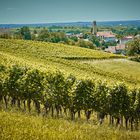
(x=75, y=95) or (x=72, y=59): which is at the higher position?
(x=75, y=95)

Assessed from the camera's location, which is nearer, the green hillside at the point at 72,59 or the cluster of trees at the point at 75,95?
the cluster of trees at the point at 75,95

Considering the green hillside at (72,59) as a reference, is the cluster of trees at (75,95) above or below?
above

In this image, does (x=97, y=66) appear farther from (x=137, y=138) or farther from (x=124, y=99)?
(x=137, y=138)

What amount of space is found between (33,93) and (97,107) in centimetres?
861

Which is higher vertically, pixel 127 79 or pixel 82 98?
pixel 82 98

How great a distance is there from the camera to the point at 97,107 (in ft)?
136

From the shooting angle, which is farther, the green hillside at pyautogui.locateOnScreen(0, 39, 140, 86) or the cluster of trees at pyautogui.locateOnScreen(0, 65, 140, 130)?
the green hillside at pyautogui.locateOnScreen(0, 39, 140, 86)

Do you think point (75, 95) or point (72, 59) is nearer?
point (75, 95)

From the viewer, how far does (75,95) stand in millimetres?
40656

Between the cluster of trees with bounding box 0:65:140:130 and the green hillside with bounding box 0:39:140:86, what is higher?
the cluster of trees with bounding box 0:65:140:130

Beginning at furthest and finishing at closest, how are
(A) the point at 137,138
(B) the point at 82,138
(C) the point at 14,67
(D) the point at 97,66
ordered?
(D) the point at 97,66 < (C) the point at 14,67 < (A) the point at 137,138 < (B) the point at 82,138

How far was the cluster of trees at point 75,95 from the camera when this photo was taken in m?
40.6

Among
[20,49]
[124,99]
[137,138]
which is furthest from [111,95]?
[20,49]

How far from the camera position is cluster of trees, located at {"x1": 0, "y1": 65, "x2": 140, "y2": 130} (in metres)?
40.6
